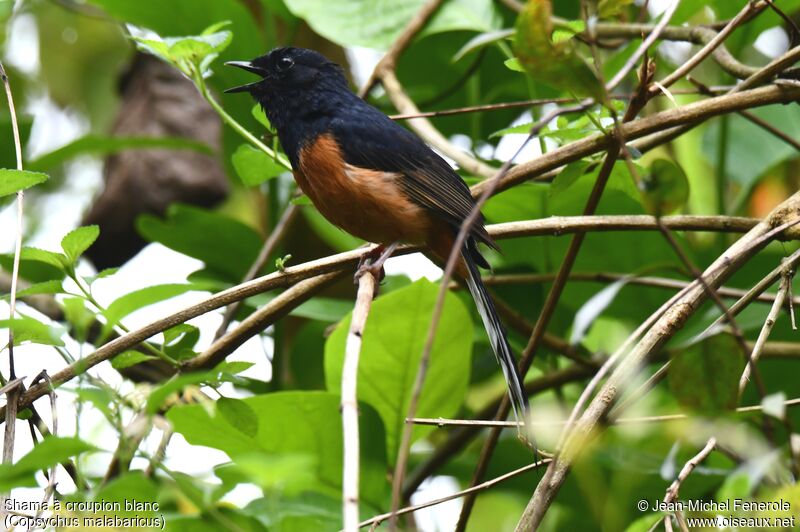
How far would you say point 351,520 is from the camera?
5.02 feet

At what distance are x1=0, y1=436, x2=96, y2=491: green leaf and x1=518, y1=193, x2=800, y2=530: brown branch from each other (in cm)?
84

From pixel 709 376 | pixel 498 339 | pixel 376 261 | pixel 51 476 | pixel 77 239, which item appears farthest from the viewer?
pixel 376 261

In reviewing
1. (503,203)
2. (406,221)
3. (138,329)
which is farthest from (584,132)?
(138,329)

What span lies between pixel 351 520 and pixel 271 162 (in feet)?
5.82

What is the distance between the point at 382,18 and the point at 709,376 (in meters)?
2.51

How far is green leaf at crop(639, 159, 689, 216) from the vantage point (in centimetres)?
221

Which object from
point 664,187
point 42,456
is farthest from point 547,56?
point 42,456

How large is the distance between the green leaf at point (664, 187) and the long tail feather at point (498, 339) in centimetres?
67

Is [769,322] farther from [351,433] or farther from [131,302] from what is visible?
[131,302]

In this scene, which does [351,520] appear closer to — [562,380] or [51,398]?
[51,398]

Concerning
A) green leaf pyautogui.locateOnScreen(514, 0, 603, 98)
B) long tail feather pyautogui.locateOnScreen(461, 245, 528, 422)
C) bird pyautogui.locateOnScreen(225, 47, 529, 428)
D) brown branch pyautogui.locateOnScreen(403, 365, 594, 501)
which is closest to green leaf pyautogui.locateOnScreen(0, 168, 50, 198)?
green leaf pyautogui.locateOnScreen(514, 0, 603, 98)

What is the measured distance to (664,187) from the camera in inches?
90.0

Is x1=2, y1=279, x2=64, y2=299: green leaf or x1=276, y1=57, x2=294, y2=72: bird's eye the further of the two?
x1=276, y1=57, x2=294, y2=72: bird's eye

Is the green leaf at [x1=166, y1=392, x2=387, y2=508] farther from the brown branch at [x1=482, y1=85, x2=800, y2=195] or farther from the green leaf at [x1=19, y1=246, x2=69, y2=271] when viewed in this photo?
the brown branch at [x1=482, y1=85, x2=800, y2=195]
